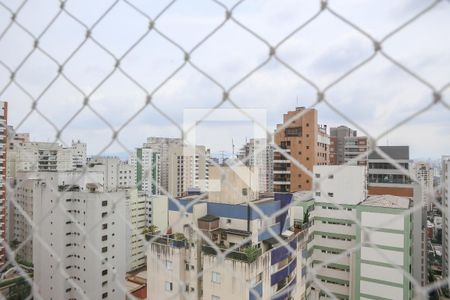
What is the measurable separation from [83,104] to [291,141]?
12.0 meters

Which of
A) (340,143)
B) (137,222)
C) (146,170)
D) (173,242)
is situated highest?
(340,143)

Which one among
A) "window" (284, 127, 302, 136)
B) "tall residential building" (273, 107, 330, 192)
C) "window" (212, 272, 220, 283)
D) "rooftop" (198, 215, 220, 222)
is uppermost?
"window" (284, 127, 302, 136)

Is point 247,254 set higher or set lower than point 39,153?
lower

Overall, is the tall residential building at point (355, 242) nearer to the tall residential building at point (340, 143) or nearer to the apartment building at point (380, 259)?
the apartment building at point (380, 259)

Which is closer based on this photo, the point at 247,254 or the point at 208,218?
the point at 247,254

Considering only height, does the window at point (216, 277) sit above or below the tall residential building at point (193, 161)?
below

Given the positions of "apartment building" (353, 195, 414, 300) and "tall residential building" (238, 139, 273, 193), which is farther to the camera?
"apartment building" (353, 195, 414, 300)

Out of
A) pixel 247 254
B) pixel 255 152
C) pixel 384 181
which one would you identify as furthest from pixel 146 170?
pixel 384 181

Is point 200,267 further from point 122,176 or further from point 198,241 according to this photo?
point 122,176

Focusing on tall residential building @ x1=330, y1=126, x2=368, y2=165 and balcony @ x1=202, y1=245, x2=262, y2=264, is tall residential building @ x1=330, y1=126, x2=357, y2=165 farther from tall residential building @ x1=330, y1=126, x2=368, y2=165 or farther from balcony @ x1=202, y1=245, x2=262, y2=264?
balcony @ x1=202, y1=245, x2=262, y2=264

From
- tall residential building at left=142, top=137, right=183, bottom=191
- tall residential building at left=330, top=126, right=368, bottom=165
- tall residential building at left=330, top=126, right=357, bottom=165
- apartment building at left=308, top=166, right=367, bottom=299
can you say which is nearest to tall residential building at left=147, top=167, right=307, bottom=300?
tall residential building at left=142, top=137, right=183, bottom=191

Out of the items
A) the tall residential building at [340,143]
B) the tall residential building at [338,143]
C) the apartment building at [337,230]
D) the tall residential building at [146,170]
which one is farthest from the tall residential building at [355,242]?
the tall residential building at [338,143]

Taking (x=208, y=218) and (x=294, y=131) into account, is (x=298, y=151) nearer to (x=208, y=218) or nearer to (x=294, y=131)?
(x=294, y=131)

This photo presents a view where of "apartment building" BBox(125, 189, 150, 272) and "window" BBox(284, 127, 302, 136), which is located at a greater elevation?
"window" BBox(284, 127, 302, 136)
